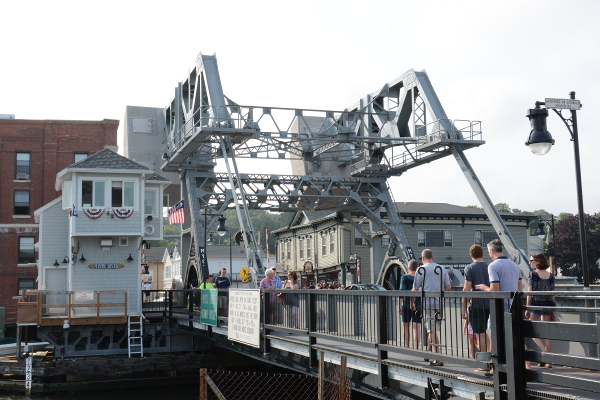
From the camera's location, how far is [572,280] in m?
23.7

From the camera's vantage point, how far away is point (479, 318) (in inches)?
321

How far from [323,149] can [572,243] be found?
157 ft

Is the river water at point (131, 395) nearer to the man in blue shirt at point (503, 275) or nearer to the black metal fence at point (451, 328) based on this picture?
the black metal fence at point (451, 328)

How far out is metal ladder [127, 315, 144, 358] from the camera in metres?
26.9

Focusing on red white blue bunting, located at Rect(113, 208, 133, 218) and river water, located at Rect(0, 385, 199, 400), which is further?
red white blue bunting, located at Rect(113, 208, 133, 218)

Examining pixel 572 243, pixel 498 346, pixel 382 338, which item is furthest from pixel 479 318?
pixel 572 243

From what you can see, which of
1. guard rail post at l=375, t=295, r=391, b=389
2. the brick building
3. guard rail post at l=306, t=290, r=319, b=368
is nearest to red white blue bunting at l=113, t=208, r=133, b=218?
guard rail post at l=306, t=290, r=319, b=368

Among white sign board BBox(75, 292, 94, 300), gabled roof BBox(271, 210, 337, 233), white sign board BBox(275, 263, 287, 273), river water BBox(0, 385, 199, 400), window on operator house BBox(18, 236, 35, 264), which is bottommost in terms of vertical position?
river water BBox(0, 385, 199, 400)

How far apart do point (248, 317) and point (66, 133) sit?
34182mm

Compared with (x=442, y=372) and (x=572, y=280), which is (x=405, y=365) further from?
(x=572, y=280)

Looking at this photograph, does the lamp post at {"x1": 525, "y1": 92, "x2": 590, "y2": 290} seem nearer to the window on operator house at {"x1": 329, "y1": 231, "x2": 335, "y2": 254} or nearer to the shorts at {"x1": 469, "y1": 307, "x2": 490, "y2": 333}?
the shorts at {"x1": 469, "y1": 307, "x2": 490, "y2": 333}

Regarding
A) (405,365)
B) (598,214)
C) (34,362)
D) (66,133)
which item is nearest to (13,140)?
(66,133)

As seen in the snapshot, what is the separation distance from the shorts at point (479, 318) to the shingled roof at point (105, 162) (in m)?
22.0

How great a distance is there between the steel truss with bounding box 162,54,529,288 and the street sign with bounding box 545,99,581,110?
441 inches
